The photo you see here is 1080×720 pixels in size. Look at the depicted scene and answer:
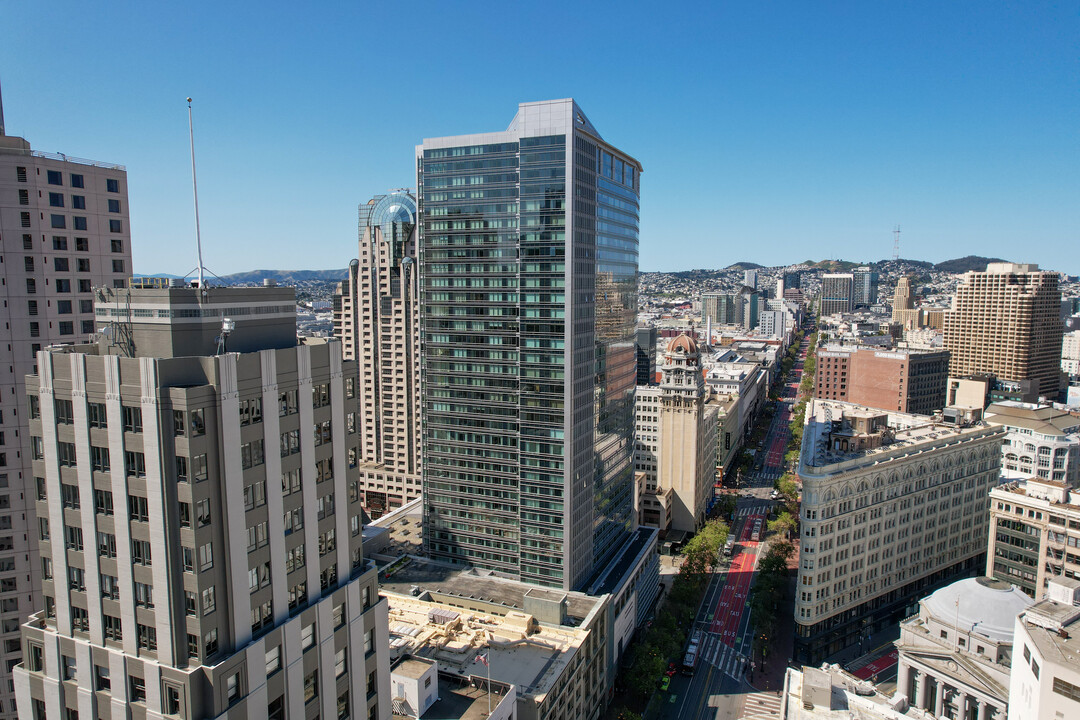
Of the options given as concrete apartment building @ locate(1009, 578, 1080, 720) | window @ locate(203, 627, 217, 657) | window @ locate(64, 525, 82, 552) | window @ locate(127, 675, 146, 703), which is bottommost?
concrete apartment building @ locate(1009, 578, 1080, 720)

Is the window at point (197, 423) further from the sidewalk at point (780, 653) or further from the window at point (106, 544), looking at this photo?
the sidewalk at point (780, 653)

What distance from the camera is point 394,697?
192 ft

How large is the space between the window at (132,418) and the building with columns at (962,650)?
3278 inches

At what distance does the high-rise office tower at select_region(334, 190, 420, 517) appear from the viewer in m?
164

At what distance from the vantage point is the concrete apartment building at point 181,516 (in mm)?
33531

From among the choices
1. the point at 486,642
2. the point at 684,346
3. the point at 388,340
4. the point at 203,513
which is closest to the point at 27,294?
the point at 203,513

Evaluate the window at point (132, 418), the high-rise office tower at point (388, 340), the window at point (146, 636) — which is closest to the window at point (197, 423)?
the window at point (132, 418)

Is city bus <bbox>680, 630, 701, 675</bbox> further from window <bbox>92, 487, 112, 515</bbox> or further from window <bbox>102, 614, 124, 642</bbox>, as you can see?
window <bbox>92, 487, 112, 515</bbox>

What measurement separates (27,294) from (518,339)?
199 ft

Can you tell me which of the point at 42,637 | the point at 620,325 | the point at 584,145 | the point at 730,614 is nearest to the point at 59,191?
the point at 42,637

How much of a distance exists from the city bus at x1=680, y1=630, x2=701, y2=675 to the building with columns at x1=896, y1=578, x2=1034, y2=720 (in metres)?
34.9

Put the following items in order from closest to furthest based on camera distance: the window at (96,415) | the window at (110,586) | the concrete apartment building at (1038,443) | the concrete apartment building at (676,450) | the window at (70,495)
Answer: the window at (96,415), the window at (110,586), the window at (70,495), the concrete apartment building at (1038,443), the concrete apartment building at (676,450)

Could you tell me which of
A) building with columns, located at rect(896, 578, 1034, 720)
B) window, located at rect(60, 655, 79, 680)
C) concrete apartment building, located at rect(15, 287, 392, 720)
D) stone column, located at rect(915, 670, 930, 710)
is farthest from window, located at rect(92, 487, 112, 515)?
stone column, located at rect(915, 670, 930, 710)

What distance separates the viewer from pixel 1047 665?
4225 cm
